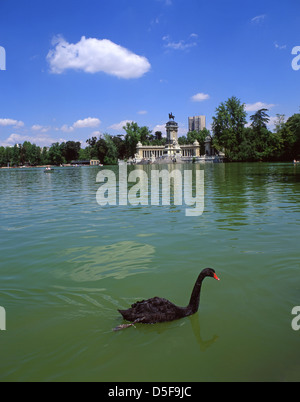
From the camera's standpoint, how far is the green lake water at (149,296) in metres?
3.59

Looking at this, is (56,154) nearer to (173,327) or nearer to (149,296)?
(149,296)

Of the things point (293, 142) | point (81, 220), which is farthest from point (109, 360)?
point (293, 142)

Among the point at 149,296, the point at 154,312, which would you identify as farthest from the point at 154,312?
the point at 149,296

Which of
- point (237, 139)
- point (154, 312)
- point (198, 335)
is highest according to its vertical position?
point (237, 139)

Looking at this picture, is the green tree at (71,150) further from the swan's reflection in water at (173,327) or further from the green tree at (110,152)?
the swan's reflection in water at (173,327)

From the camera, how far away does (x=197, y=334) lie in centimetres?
418

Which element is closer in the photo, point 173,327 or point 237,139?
point 173,327

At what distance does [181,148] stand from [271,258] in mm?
118962

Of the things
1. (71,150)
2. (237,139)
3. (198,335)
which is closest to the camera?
(198,335)

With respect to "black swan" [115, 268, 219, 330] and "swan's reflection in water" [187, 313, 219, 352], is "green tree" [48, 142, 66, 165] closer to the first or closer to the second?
"black swan" [115, 268, 219, 330]

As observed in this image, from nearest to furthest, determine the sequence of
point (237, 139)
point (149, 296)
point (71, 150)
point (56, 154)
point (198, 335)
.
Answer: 1. point (198, 335)
2. point (149, 296)
3. point (237, 139)
4. point (56, 154)
5. point (71, 150)

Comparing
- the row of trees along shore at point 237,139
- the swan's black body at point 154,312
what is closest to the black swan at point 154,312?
the swan's black body at point 154,312

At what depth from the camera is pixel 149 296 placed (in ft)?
17.4

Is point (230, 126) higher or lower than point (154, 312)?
higher
